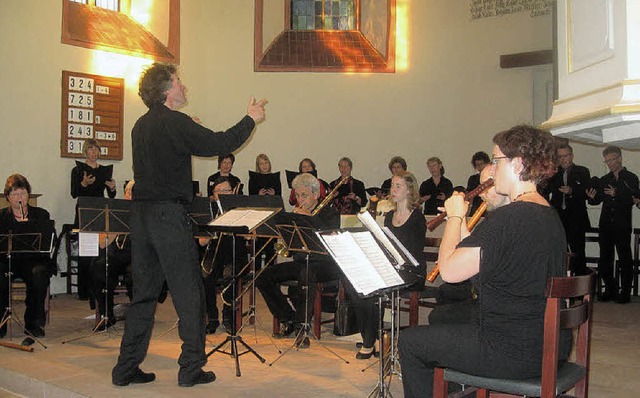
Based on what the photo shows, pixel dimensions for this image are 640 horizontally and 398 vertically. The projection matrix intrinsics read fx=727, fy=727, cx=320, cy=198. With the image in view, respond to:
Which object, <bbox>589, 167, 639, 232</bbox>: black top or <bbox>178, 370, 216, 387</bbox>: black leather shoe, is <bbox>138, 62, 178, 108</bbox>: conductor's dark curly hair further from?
<bbox>589, 167, 639, 232</bbox>: black top

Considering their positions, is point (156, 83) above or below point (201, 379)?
above

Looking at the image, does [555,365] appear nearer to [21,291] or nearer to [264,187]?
[21,291]

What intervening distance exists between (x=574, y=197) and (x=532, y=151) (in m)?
5.86

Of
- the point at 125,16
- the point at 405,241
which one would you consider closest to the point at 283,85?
the point at 125,16

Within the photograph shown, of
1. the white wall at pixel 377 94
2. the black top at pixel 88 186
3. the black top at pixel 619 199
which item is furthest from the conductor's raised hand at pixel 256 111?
the white wall at pixel 377 94

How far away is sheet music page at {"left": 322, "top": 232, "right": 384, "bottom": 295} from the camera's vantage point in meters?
3.28

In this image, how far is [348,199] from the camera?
9.42m

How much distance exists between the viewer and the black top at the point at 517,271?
272cm

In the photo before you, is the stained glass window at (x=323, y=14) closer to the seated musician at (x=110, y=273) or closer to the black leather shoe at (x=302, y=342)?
the seated musician at (x=110, y=273)

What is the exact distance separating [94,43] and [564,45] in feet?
24.0

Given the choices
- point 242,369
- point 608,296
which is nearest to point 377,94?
point 608,296

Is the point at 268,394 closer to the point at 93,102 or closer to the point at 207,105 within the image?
the point at 93,102

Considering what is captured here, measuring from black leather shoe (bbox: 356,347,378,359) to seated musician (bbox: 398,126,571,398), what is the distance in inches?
89.7

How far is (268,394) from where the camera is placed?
417cm
